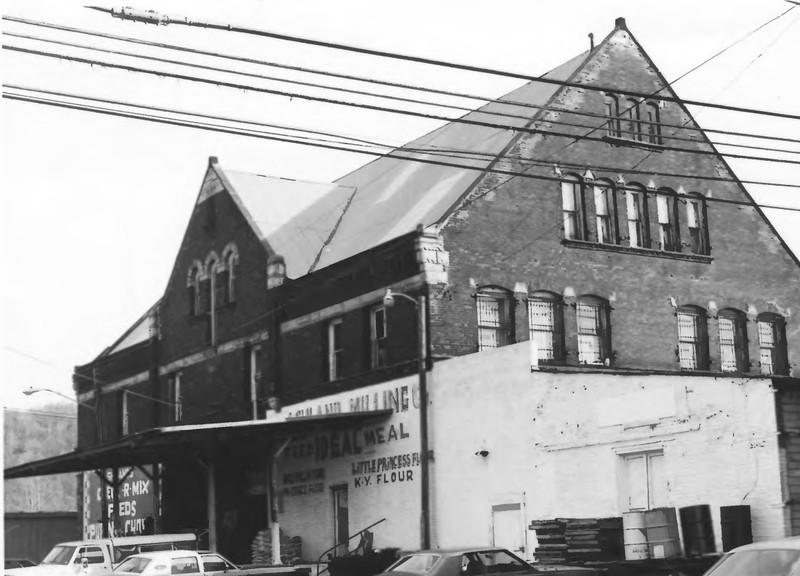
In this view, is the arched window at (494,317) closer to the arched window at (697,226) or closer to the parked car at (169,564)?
the arched window at (697,226)

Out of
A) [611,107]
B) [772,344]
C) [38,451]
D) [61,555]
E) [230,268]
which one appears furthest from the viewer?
[38,451]

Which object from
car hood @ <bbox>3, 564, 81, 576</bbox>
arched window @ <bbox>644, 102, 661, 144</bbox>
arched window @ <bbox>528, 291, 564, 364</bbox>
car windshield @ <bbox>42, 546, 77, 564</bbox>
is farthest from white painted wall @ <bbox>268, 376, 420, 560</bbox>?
arched window @ <bbox>644, 102, 661, 144</bbox>

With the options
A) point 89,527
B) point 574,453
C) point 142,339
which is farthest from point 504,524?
point 89,527

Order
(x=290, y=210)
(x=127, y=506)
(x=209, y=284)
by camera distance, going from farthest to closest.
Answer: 1. (x=127, y=506)
2. (x=209, y=284)
3. (x=290, y=210)

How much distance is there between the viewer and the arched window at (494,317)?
34.2m

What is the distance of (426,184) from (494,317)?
5.85m

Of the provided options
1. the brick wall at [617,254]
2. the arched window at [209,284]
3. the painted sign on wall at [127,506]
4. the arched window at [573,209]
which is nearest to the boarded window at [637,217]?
the brick wall at [617,254]

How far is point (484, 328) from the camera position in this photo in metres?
34.2

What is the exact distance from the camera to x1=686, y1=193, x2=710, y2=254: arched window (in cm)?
3866

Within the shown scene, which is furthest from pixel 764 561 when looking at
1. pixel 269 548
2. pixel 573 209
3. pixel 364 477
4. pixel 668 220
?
pixel 668 220

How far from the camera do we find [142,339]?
48938 mm

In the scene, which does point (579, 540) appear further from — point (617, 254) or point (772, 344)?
point (772, 344)

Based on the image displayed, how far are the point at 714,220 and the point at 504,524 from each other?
1443 centimetres

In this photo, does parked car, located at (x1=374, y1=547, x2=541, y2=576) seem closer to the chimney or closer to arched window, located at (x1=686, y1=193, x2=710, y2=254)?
the chimney
